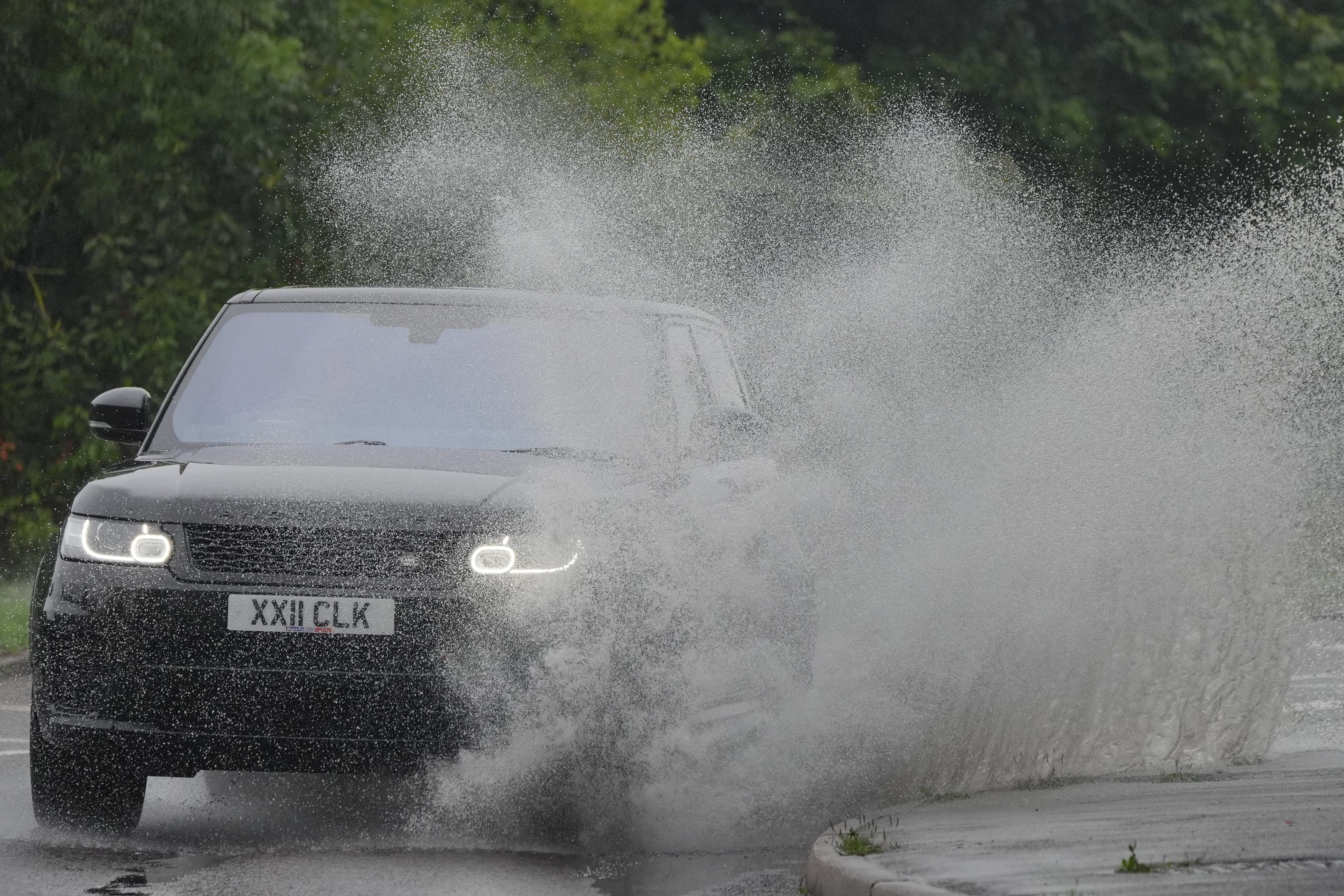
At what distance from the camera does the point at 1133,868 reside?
6.09 m

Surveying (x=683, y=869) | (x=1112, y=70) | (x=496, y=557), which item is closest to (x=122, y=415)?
(x=496, y=557)

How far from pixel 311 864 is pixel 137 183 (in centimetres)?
1513

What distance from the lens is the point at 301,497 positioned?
723cm

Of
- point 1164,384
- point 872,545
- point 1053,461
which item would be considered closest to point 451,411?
point 872,545

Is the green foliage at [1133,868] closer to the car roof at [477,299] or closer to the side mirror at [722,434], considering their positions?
the side mirror at [722,434]

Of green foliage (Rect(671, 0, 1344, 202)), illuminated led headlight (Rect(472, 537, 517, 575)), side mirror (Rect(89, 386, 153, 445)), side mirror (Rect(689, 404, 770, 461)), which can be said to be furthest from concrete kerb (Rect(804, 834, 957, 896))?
green foliage (Rect(671, 0, 1344, 202))

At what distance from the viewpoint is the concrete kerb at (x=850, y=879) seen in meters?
6.01

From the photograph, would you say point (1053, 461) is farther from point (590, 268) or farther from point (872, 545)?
point (590, 268)

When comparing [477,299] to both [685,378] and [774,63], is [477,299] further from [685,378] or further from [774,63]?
[774,63]

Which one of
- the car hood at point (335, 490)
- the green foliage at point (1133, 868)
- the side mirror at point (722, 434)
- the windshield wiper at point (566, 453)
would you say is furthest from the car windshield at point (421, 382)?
the green foliage at point (1133, 868)

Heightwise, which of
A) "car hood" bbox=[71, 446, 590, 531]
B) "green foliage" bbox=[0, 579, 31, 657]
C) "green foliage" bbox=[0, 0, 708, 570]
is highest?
"green foliage" bbox=[0, 0, 708, 570]

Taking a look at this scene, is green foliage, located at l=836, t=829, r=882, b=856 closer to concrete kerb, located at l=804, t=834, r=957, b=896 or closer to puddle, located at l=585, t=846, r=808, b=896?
concrete kerb, located at l=804, t=834, r=957, b=896

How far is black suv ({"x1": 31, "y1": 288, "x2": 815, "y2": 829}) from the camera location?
704cm

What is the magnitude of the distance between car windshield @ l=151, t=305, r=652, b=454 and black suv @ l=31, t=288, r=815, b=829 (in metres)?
0.01
